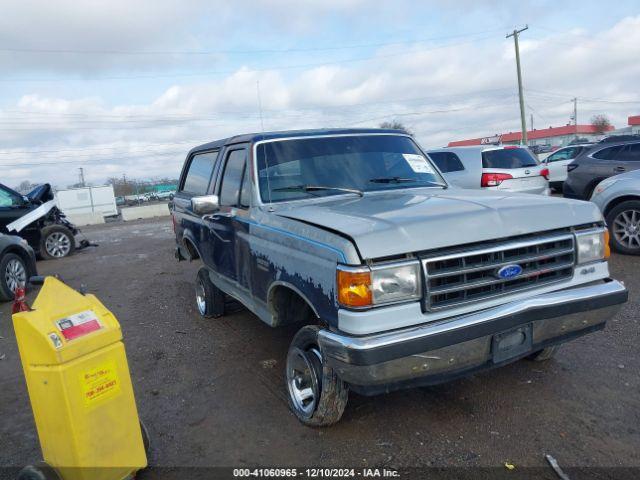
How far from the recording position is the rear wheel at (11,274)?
7.50 metres

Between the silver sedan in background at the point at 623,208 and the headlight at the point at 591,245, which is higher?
the headlight at the point at 591,245

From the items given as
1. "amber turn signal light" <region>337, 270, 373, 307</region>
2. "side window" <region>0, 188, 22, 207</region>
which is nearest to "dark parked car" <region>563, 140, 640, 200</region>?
"amber turn signal light" <region>337, 270, 373, 307</region>

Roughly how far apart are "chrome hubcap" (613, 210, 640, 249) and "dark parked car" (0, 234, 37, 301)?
351 inches

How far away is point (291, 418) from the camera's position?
3.48m

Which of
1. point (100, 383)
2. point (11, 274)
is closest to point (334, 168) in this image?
point (100, 383)

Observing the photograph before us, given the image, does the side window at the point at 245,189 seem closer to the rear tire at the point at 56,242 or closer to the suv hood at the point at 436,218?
the suv hood at the point at 436,218

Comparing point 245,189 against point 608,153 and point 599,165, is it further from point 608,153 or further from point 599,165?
point 608,153

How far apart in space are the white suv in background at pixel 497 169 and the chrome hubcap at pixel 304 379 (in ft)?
22.5

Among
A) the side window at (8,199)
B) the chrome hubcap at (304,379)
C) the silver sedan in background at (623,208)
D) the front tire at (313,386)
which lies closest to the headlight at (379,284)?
the front tire at (313,386)

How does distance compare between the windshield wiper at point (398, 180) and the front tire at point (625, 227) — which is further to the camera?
the front tire at point (625, 227)

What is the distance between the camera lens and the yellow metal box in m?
2.44

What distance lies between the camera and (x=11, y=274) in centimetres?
771

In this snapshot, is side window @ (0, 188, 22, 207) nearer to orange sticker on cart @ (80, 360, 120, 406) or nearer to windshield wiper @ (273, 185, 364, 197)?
windshield wiper @ (273, 185, 364, 197)

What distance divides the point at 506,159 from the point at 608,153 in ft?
6.53
